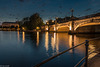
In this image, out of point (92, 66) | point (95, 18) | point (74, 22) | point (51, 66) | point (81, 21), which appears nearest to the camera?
point (92, 66)

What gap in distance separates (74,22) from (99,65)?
40286 millimetres

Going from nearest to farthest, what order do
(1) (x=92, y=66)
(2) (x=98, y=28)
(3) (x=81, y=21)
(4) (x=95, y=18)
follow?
(1) (x=92, y=66)
(4) (x=95, y=18)
(3) (x=81, y=21)
(2) (x=98, y=28)

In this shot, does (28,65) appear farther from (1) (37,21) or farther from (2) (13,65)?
(1) (37,21)

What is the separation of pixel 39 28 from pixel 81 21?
5867cm

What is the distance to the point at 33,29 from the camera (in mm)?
85312

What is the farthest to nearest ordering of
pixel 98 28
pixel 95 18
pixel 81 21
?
pixel 98 28, pixel 81 21, pixel 95 18

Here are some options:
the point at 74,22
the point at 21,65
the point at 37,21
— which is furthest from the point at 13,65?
the point at 37,21

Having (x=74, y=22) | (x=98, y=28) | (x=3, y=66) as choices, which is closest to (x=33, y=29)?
(x=74, y=22)

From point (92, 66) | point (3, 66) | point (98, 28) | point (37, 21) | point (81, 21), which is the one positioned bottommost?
point (3, 66)

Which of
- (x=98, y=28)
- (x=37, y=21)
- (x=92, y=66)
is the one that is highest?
(x=37, y=21)

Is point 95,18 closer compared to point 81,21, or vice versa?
point 95,18

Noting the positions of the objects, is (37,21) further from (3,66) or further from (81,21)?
(3,66)

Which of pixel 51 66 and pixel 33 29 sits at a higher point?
pixel 33 29

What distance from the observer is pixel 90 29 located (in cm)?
4881
